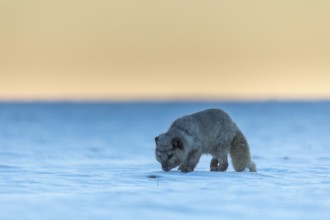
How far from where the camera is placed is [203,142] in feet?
41.0

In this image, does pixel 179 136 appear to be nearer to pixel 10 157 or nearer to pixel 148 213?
pixel 148 213

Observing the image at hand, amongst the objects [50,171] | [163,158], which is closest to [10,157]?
[50,171]

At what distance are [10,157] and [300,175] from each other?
26.0ft

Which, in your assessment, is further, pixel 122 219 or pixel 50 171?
pixel 50 171

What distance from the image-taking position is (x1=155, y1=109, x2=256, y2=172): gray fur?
12.1 m

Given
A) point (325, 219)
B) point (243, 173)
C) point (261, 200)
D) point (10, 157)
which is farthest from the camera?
point (10, 157)

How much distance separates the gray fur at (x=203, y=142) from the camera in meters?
12.1

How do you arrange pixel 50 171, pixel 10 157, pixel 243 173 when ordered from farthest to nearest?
1. pixel 10 157
2. pixel 50 171
3. pixel 243 173

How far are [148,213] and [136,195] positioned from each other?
1.10 meters

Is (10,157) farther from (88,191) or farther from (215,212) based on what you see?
(215,212)

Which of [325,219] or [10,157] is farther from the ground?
[10,157]

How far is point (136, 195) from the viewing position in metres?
9.30

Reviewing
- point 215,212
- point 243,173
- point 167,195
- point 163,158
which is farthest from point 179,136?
point 215,212

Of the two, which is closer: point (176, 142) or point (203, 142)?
point (176, 142)
